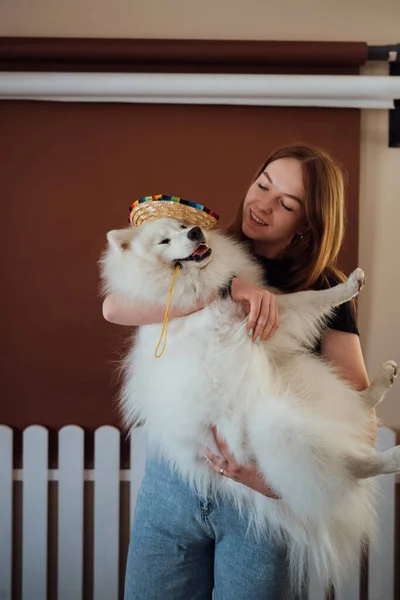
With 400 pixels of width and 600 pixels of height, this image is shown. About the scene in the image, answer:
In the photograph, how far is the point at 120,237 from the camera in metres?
1.34

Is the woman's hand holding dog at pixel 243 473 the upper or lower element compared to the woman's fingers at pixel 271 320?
lower

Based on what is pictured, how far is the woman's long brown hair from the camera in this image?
4.51 ft

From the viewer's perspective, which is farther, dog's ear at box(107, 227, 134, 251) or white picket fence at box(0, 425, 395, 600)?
white picket fence at box(0, 425, 395, 600)

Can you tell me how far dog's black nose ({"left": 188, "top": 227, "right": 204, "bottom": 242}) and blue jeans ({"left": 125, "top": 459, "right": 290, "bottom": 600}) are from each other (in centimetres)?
54

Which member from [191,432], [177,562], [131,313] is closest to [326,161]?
[131,313]

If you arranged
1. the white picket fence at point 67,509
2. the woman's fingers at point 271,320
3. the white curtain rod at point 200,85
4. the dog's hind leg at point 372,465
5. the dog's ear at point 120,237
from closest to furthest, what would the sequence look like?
the dog's hind leg at point 372,465 < the woman's fingers at point 271,320 < the dog's ear at point 120,237 < the white curtain rod at point 200,85 < the white picket fence at point 67,509

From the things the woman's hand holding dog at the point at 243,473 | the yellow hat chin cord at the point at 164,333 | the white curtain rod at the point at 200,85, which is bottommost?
the woman's hand holding dog at the point at 243,473

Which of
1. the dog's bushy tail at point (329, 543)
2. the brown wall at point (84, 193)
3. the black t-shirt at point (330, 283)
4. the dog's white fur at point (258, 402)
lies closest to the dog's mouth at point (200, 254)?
the dog's white fur at point (258, 402)

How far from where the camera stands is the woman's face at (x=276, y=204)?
1399 millimetres

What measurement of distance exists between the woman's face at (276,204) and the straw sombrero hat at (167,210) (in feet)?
0.44

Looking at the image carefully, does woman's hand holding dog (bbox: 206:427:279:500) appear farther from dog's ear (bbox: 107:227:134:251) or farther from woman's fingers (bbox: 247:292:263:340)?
dog's ear (bbox: 107:227:134:251)

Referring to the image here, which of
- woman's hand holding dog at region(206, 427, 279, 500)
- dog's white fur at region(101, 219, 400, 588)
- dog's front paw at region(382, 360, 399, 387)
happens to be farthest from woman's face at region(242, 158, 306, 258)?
woman's hand holding dog at region(206, 427, 279, 500)

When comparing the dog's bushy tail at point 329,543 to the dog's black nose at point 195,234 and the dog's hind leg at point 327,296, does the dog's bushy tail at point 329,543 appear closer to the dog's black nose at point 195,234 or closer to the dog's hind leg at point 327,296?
the dog's hind leg at point 327,296

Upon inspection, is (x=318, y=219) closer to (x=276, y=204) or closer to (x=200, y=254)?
(x=276, y=204)
